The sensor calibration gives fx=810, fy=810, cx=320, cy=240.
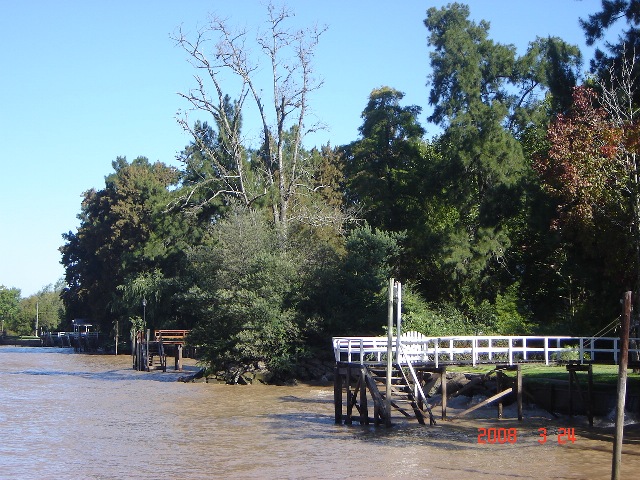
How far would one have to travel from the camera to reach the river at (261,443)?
59.8 feet

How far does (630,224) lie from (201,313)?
24.4m

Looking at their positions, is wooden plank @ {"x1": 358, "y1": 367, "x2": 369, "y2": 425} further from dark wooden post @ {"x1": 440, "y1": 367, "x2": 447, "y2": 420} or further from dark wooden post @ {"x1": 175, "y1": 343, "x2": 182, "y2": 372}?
dark wooden post @ {"x1": 175, "y1": 343, "x2": 182, "y2": 372}

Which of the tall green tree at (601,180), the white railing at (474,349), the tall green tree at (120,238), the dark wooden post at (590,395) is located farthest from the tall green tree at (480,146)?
the tall green tree at (120,238)

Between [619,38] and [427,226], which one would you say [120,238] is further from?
[619,38]

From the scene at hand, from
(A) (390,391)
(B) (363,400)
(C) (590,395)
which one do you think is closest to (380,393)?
(B) (363,400)

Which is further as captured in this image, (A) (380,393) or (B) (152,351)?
(B) (152,351)

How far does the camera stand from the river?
18219mm

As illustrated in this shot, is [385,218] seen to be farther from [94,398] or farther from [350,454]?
[350,454]

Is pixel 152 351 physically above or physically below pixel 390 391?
below

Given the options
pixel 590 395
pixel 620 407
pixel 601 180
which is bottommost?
pixel 590 395

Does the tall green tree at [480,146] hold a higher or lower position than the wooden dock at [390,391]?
higher

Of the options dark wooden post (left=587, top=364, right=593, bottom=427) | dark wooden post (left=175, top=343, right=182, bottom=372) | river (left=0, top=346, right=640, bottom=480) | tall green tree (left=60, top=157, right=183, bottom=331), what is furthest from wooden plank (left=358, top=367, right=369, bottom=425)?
tall green tree (left=60, top=157, right=183, bottom=331)

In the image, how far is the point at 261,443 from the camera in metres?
22.0
